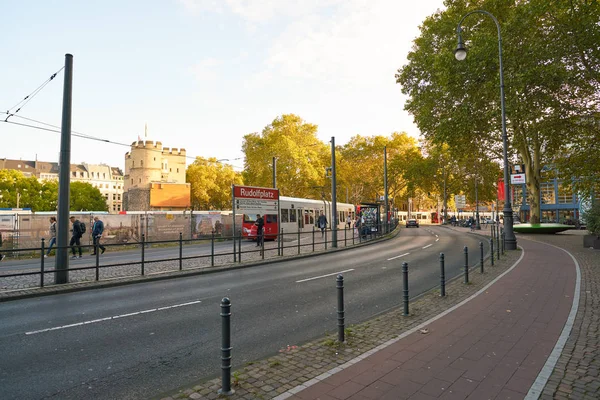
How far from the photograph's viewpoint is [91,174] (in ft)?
415

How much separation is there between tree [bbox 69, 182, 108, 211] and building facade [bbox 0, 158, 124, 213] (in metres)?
32.7

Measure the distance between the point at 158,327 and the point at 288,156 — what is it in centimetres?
4156

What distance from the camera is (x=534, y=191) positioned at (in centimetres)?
3109

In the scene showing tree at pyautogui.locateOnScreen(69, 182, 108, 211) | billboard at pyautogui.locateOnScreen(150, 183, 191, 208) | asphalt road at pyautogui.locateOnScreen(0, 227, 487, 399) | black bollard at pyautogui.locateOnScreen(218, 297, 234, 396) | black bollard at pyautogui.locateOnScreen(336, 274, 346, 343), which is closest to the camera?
black bollard at pyautogui.locateOnScreen(218, 297, 234, 396)

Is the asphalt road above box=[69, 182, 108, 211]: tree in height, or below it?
below

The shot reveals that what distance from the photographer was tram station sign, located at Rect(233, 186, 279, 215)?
15534 mm

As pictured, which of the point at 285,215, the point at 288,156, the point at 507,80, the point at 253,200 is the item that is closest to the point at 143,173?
the point at 288,156

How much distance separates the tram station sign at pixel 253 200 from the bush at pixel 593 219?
15169 mm

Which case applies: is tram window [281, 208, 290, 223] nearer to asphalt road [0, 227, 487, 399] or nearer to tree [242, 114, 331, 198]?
asphalt road [0, 227, 487, 399]

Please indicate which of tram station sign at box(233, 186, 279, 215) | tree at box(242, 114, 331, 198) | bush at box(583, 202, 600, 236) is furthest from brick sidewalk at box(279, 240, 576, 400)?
tree at box(242, 114, 331, 198)

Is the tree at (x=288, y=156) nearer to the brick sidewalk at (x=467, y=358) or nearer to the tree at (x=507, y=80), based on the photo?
the tree at (x=507, y=80)

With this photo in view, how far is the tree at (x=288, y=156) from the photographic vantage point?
47.6 meters

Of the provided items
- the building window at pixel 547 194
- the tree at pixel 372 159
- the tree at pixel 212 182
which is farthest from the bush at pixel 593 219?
the tree at pixel 212 182

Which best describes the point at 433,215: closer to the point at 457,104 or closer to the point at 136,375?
the point at 457,104
